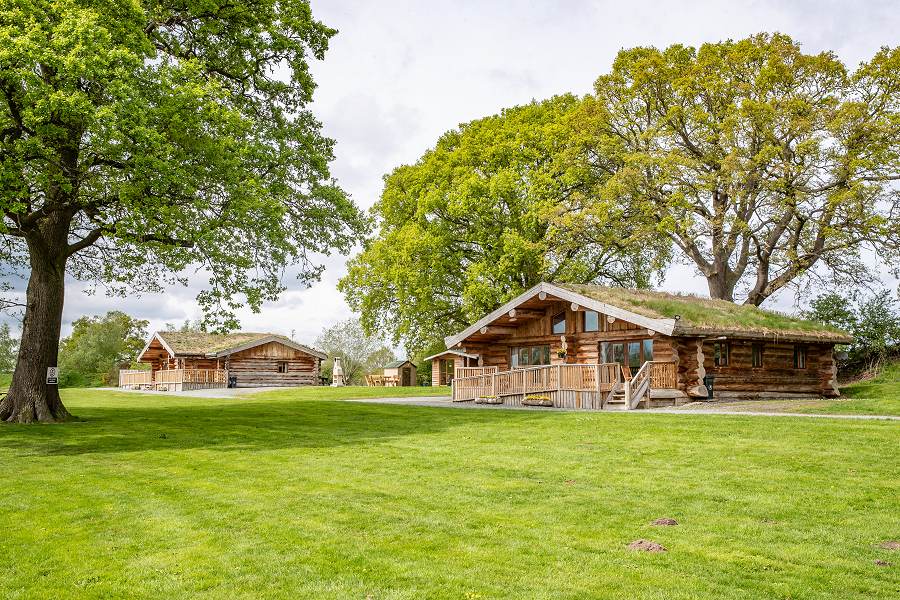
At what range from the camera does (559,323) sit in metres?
28.5

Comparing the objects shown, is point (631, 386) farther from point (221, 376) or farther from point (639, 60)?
point (221, 376)

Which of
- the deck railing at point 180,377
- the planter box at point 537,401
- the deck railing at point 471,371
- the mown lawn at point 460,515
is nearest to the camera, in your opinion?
the mown lawn at point 460,515

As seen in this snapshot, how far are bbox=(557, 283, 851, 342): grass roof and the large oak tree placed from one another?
10072 millimetres

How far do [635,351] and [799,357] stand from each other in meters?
7.85

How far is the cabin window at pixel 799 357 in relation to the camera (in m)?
28.4

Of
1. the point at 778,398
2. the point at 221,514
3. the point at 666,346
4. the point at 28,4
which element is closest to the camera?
the point at 221,514

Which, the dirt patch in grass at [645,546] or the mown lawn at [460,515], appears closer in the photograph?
the mown lawn at [460,515]

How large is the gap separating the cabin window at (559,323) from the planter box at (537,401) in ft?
12.7

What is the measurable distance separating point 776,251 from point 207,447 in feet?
93.2

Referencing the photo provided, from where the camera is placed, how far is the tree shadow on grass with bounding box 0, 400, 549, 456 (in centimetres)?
1453

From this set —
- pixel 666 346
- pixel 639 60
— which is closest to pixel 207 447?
pixel 666 346

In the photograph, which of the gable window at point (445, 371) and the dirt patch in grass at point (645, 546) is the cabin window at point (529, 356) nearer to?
the dirt patch in grass at point (645, 546)

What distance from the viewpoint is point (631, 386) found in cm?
2289

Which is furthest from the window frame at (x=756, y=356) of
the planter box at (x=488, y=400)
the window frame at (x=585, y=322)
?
the planter box at (x=488, y=400)
